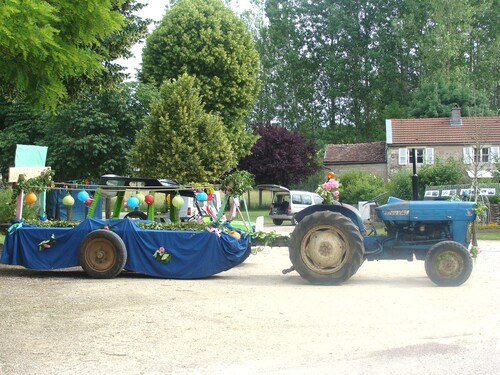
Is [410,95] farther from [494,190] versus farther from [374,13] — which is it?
[494,190]

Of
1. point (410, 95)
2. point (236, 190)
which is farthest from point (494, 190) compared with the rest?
point (410, 95)

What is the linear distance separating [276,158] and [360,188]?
15.9 metres

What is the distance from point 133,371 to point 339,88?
62320 mm

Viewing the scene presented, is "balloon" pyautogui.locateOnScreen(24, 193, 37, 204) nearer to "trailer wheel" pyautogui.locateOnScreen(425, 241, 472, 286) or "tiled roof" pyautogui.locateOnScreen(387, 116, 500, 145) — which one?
"trailer wheel" pyautogui.locateOnScreen(425, 241, 472, 286)

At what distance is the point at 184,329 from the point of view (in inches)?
343

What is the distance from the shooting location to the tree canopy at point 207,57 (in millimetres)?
40062

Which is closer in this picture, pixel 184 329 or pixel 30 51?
pixel 184 329

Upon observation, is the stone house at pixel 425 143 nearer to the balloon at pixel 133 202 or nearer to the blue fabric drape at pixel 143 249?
the balloon at pixel 133 202

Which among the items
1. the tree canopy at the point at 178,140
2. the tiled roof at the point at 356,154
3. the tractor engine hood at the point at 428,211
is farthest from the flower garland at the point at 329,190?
the tiled roof at the point at 356,154

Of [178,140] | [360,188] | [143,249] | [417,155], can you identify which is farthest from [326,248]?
[417,155]

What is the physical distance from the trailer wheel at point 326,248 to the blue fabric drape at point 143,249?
55.5 inches

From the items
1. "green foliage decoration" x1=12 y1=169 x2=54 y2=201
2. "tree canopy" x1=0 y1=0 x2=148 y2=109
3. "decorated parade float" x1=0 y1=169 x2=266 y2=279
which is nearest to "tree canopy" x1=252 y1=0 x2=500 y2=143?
"green foliage decoration" x1=12 y1=169 x2=54 y2=201

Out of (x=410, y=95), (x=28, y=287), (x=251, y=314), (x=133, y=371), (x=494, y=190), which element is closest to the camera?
(x=133, y=371)

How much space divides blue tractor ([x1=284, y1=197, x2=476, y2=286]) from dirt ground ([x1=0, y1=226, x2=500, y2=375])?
0.39 metres
